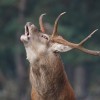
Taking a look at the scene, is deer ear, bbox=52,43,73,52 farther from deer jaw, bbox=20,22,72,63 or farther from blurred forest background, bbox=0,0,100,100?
blurred forest background, bbox=0,0,100,100

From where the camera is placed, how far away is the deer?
17.1ft

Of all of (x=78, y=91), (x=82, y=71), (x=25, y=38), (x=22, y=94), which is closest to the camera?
(x=25, y=38)

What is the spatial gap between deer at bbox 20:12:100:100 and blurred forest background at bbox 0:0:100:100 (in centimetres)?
1312

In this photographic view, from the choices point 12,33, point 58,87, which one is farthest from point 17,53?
point 58,87

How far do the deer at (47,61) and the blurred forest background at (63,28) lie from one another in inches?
517

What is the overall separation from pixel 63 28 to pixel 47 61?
1332cm

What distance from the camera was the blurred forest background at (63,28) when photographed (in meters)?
19.4

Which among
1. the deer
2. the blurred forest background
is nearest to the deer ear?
the deer

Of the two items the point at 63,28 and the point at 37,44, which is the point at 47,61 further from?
the point at 63,28

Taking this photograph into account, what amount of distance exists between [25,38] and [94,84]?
51.2 feet

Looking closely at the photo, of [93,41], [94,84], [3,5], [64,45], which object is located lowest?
[94,84]

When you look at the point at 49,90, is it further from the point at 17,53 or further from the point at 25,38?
the point at 17,53

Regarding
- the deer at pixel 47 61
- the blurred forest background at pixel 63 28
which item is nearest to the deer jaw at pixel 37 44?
the deer at pixel 47 61

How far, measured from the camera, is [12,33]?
20.5 m
